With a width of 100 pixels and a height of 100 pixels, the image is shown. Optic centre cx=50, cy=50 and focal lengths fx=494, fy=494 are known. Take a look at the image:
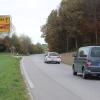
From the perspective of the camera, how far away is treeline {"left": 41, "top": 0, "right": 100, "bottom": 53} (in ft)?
284

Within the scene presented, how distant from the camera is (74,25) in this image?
94.4 metres

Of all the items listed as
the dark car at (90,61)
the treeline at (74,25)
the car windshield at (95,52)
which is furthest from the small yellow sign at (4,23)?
the treeline at (74,25)

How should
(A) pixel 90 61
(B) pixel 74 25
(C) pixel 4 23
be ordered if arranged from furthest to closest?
(B) pixel 74 25 < (A) pixel 90 61 < (C) pixel 4 23

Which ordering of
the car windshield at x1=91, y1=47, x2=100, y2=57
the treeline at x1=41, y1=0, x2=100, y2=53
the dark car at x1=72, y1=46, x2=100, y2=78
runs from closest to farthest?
the dark car at x1=72, y1=46, x2=100, y2=78 < the car windshield at x1=91, y1=47, x2=100, y2=57 < the treeline at x1=41, y1=0, x2=100, y2=53

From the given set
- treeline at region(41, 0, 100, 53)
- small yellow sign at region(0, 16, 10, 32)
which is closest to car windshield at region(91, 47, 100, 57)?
small yellow sign at region(0, 16, 10, 32)

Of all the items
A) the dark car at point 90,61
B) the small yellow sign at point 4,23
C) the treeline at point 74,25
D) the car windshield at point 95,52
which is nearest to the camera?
the small yellow sign at point 4,23

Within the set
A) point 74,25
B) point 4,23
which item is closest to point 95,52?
point 4,23

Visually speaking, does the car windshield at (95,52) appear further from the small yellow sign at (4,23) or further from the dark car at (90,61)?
the small yellow sign at (4,23)

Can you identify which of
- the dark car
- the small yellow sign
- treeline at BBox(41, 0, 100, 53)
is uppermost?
treeline at BBox(41, 0, 100, 53)

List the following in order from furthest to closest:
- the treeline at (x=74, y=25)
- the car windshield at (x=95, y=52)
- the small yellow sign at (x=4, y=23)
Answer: the treeline at (x=74, y=25) < the car windshield at (x=95, y=52) < the small yellow sign at (x=4, y=23)

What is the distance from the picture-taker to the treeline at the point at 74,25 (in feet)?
284

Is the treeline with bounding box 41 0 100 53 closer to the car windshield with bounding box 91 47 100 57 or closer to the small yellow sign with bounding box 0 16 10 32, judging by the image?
the car windshield with bounding box 91 47 100 57

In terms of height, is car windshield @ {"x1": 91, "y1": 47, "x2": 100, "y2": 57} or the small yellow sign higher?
the small yellow sign

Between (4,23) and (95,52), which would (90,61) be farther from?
(4,23)
